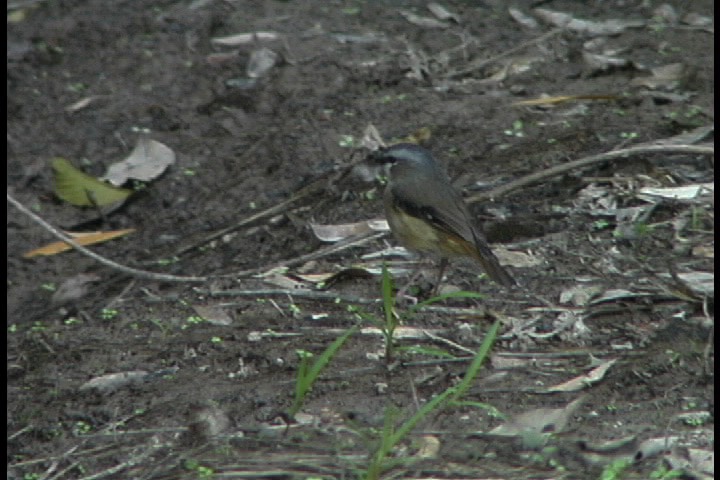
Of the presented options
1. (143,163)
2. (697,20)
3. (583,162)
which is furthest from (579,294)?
(697,20)

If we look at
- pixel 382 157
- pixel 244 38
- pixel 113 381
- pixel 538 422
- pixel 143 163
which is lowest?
pixel 143 163

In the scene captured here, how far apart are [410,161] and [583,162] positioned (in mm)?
815

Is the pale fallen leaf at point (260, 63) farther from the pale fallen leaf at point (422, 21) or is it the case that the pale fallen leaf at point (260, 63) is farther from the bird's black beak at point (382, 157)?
the bird's black beak at point (382, 157)

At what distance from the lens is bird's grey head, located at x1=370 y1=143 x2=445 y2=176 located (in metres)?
6.20

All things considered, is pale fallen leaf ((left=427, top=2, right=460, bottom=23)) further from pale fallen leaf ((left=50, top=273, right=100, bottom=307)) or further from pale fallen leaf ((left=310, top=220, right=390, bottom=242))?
pale fallen leaf ((left=50, top=273, right=100, bottom=307))

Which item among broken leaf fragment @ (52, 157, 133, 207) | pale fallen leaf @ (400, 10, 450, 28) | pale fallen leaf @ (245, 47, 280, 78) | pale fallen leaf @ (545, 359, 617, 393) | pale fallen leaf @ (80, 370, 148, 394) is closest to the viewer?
pale fallen leaf @ (545, 359, 617, 393)

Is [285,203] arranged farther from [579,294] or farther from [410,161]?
[579,294]

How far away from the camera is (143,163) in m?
7.55

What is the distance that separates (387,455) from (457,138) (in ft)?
10.7

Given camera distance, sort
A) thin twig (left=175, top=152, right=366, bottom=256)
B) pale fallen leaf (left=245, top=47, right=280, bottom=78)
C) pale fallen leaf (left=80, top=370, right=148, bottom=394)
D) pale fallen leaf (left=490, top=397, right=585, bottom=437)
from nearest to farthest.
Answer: pale fallen leaf (left=490, top=397, right=585, bottom=437)
pale fallen leaf (left=80, top=370, right=148, bottom=394)
thin twig (left=175, top=152, right=366, bottom=256)
pale fallen leaf (left=245, top=47, right=280, bottom=78)

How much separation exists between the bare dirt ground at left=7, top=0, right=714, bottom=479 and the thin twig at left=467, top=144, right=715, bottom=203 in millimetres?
28

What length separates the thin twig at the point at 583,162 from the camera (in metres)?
6.12

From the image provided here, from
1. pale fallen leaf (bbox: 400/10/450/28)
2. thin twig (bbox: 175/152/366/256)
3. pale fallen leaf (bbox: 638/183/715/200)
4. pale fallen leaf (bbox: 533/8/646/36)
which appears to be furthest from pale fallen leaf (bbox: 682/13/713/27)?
thin twig (bbox: 175/152/366/256)

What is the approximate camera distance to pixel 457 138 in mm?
7246
